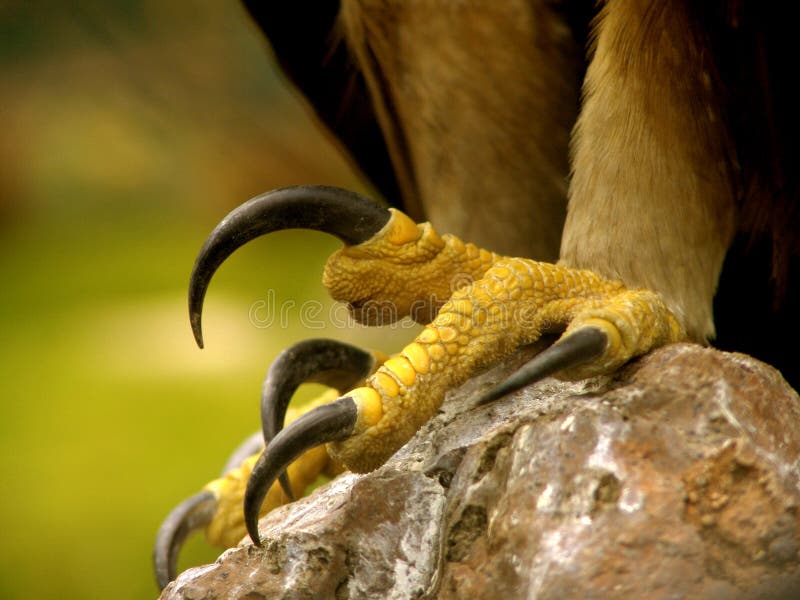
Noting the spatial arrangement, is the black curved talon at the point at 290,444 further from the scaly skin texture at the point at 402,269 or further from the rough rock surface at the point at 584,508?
the scaly skin texture at the point at 402,269

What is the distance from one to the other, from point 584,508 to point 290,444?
0.21 meters

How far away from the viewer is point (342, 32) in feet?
4.03

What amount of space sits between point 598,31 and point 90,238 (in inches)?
85.0

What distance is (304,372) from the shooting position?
A: 84 centimetres

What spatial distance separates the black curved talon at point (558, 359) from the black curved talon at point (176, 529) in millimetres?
419

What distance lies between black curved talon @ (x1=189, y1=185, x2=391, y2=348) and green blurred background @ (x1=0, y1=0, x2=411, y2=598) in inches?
24.0

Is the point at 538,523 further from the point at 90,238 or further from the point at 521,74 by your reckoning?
the point at 90,238

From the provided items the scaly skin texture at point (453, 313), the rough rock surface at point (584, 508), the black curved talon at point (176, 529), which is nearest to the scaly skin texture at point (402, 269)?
the scaly skin texture at point (453, 313)

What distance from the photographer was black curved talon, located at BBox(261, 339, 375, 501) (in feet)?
2.65

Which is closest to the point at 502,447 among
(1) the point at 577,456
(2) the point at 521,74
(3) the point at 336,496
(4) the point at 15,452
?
(1) the point at 577,456

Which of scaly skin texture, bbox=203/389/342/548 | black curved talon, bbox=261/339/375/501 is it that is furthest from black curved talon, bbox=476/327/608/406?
scaly skin texture, bbox=203/389/342/548

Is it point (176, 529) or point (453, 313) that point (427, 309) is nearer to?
point (453, 313)

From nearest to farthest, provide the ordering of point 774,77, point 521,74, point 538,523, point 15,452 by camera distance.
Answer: point 538,523 < point 774,77 < point 521,74 < point 15,452

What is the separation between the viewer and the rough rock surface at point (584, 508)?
528 mm
